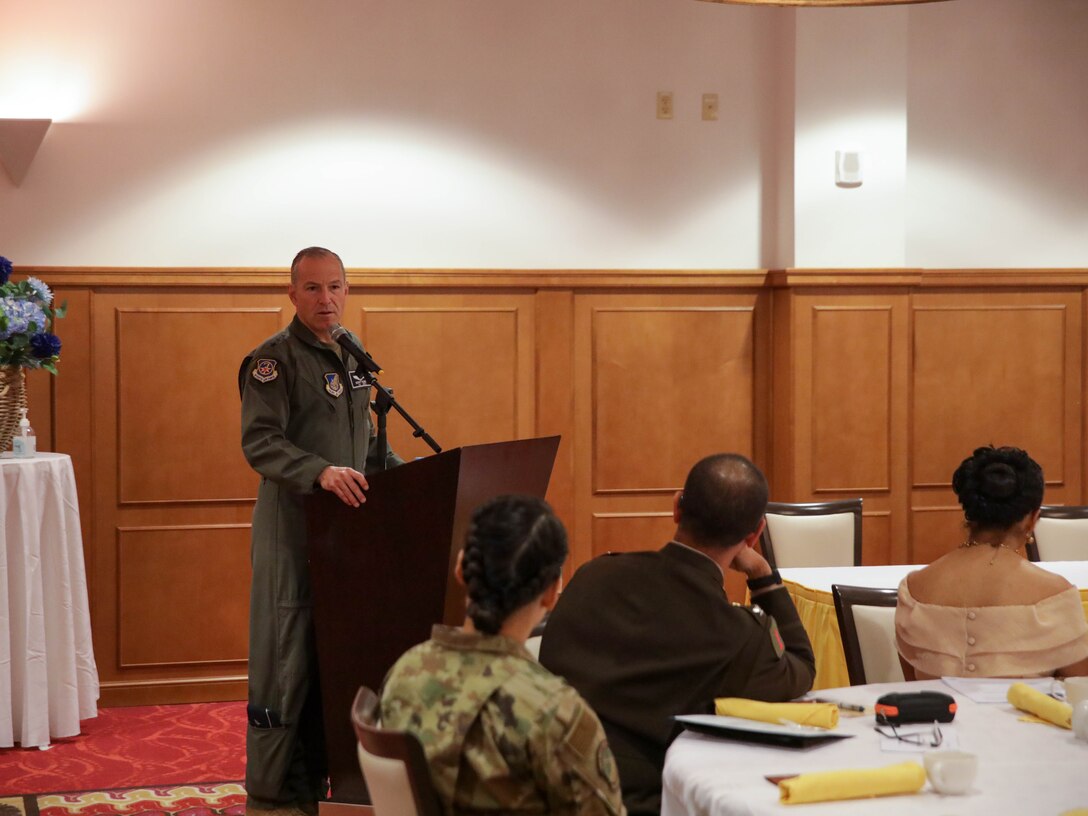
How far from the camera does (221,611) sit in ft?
18.5

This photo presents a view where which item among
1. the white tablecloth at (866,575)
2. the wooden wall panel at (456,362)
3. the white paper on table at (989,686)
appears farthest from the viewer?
the wooden wall panel at (456,362)

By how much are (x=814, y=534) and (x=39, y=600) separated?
2.93 metres

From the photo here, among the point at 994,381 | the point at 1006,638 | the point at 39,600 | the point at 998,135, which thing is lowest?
the point at 39,600

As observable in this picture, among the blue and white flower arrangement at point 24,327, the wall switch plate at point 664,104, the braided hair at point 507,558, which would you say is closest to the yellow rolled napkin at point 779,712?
the braided hair at point 507,558

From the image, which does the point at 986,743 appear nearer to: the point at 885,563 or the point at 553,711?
the point at 553,711

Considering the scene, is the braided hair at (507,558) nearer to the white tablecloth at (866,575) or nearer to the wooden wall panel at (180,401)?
the white tablecloth at (866,575)

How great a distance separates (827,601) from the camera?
386 centimetres

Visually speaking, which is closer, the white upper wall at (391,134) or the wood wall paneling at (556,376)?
the white upper wall at (391,134)

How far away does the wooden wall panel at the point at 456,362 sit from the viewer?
5781 millimetres

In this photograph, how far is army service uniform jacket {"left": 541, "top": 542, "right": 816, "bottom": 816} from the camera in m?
2.28

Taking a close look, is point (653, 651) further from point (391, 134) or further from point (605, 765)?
point (391, 134)

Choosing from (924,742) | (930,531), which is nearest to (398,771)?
(924,742)

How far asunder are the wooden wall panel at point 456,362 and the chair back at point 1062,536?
7.45 ft

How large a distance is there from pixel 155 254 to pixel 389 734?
428 cm
